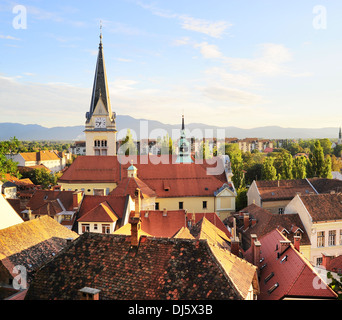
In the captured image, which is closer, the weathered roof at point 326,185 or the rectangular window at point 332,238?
the rectangular window at point 332,238

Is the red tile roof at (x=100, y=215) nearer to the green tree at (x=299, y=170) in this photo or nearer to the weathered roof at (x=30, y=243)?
the weathered roof at (x=30, y=243)

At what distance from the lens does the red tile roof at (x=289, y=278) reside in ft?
52.4

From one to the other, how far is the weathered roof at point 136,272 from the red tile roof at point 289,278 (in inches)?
262

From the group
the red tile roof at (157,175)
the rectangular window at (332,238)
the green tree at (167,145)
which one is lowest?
the rectangular window at (332,238)

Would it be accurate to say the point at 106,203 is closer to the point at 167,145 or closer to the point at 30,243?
the point at 30,243

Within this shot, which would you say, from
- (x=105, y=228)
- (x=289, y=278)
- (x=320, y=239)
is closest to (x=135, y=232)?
(x=289, y=278)

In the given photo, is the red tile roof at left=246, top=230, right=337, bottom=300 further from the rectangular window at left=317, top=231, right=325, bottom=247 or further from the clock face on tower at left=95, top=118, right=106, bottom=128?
the clock face on tower at left=95, top=118, right=106, bottom=128

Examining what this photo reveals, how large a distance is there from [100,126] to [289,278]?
42.9 meters

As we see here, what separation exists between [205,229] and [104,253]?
35.7ft

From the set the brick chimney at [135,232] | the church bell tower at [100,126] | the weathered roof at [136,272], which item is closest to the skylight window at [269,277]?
the weathered roof at [136,272]

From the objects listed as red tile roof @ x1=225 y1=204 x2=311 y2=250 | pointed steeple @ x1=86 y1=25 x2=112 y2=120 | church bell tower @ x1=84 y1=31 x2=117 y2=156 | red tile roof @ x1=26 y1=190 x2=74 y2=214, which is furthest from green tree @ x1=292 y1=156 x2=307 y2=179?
red tile roof @ x1=26 y1=190 x2=74 y2=214

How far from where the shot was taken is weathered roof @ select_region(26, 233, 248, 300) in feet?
37.2

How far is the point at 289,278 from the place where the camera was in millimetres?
17156
